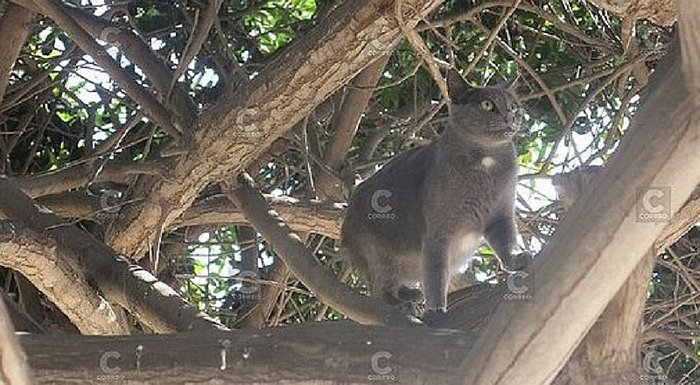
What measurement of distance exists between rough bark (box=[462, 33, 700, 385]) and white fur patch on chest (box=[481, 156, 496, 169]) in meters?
2.13

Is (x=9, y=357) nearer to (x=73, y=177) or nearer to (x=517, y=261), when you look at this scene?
(x=517, y=261)

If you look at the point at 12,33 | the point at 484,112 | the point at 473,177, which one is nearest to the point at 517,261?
the point at 473,177

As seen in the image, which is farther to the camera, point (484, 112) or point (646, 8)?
point (484, 112)

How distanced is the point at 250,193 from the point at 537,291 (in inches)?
113

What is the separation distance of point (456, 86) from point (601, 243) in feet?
7.74

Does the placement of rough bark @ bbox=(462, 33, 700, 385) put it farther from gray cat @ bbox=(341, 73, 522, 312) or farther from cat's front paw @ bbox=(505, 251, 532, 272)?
gray cat @ bbox=(341, 73, 522, 312)

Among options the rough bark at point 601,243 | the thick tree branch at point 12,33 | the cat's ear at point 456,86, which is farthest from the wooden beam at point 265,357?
the thick tree branch at point 12,33

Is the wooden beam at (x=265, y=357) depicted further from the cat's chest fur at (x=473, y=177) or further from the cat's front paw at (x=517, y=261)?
the cat's chest fur at (x=473, y=177)

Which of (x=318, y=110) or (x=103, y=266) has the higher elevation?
(x=318, y=110)

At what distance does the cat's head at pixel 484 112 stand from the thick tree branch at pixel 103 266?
51.5 inches

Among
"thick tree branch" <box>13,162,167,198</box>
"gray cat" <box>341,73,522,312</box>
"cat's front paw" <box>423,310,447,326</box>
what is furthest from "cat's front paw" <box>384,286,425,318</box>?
"thick tree branch" <box>13,162,167,198</box>

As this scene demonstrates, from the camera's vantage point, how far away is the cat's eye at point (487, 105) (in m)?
4.60

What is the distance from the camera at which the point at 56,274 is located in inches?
188

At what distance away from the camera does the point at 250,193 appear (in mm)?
5242
